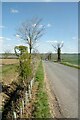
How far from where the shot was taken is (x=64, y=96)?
13.7 metres

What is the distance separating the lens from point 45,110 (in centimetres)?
1002

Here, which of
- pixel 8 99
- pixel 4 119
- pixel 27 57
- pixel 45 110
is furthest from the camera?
pixel 27 57

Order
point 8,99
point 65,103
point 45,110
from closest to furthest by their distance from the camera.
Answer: point 45,110, point 65,103, point 8,99

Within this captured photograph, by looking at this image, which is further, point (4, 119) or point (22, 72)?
point (22, 72)

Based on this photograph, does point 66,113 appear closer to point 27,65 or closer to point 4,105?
point 4,105

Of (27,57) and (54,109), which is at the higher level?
(27,57)

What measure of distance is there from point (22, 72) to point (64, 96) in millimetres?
3281

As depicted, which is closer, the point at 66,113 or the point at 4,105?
the point at 66,113

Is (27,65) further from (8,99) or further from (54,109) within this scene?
(54,109)

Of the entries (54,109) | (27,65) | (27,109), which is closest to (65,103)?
(54,109)

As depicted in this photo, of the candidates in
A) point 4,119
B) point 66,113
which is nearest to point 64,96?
point 66,113

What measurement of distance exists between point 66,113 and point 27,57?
6228 millimetres

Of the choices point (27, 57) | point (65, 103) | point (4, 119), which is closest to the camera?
point (4, 119)

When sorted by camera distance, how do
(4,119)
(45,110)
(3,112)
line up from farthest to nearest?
(3,112)
(45,110)
(4,119)
